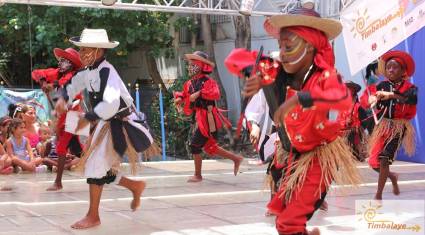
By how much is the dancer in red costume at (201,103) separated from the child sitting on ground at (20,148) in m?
2.62

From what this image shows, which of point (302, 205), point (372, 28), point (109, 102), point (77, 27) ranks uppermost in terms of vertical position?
point (77, 27)

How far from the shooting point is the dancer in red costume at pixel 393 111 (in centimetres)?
758

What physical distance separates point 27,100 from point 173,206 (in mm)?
5983

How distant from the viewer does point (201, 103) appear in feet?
30.3

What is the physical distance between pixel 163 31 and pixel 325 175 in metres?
12.3

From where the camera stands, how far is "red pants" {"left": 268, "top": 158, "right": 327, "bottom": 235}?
3960 mm

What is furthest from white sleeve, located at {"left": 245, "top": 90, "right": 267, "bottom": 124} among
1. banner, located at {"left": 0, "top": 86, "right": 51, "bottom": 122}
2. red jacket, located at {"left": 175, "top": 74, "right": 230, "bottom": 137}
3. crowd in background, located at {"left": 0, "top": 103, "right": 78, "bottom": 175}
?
banner, located at {"left": 0, "top": 86, "right": 51, "bottom": 122}

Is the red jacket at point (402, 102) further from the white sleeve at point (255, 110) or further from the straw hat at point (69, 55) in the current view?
the straw hat at point (69, 55)

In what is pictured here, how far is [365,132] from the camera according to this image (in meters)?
12.4

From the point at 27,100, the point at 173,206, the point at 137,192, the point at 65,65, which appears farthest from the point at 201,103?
the point at 27,100

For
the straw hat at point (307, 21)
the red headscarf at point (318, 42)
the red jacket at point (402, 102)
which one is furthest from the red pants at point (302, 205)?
the red jacket at point (402, 102)

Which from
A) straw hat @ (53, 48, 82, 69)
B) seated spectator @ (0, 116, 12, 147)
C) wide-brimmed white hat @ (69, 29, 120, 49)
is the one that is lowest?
seated spectator @ (0, 116, 12, 147)

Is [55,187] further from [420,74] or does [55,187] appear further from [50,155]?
[420,74]

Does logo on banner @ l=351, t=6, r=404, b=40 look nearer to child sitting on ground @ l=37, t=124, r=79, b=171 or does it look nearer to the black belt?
the black belt
